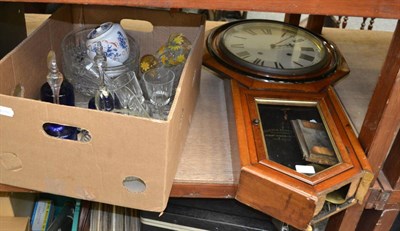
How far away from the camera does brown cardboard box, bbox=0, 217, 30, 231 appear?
891 mm

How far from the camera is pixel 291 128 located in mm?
719

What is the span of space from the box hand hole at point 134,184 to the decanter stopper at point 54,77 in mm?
210

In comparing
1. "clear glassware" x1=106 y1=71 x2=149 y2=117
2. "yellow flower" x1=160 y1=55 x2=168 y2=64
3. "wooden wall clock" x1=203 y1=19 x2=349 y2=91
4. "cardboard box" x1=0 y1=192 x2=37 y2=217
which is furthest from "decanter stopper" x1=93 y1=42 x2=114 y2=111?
"cardboard box" x1=0 y1=192 x2=37 y2=217

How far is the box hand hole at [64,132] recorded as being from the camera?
0.66 metres

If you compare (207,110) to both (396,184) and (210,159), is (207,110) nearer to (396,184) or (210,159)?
(210,159)

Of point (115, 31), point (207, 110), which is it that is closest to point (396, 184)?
point (207, 110)

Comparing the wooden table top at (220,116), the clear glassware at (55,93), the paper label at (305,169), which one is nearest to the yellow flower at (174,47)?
the wooden table top at (220,116)

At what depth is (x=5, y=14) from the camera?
758mm

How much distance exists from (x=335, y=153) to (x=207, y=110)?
27cm

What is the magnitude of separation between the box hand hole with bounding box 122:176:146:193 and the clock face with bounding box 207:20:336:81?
12.8 inches

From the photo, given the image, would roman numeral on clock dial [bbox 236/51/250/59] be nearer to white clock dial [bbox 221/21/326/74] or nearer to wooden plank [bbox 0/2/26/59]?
white clock dial [bbox 221/21/326/74]

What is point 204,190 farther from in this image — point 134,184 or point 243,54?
point 243,54

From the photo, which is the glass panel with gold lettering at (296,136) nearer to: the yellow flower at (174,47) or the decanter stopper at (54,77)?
the yellow flower at (174,47)

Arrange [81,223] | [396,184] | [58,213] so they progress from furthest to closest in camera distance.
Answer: [58,213]
[81,223]
[396,184]
